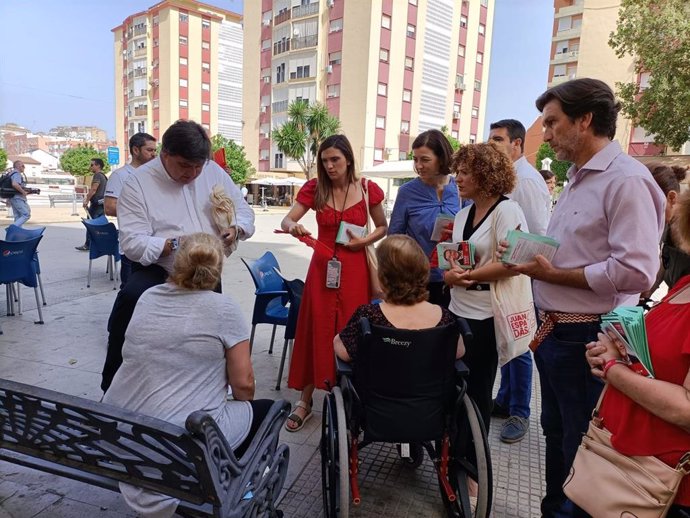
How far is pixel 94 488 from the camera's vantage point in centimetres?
236

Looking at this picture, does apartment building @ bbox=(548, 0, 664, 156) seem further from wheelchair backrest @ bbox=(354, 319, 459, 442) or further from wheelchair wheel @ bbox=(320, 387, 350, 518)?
wheelchair wheel @ bbox=(320, 387, 350, 518)

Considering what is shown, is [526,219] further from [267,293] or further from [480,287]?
[267,293]

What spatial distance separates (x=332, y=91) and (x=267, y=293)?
3678 cm

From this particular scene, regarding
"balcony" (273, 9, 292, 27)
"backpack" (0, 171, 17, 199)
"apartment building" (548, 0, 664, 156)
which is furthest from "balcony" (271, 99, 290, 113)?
"backpack" (0, 171, 17, 199)

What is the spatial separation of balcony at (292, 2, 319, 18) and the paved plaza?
36966mm

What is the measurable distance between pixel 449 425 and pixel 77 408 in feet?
4.74

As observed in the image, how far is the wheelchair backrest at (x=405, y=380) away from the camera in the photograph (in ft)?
6.16

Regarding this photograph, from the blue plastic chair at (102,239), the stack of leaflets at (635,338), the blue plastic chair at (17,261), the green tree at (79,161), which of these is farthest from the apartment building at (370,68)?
the stack of leaflets at (635,338)

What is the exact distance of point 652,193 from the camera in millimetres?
1654

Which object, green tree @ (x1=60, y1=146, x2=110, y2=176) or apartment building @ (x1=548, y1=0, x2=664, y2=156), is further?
green tree @ (x1=60, y1=146, x2=110, y2=176)

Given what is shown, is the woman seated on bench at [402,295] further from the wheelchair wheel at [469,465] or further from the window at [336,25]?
the window at [336,25]

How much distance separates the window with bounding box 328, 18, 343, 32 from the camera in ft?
120

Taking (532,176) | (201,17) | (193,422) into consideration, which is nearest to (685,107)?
(532,176)

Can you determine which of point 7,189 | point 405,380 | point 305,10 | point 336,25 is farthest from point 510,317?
point 305,10
